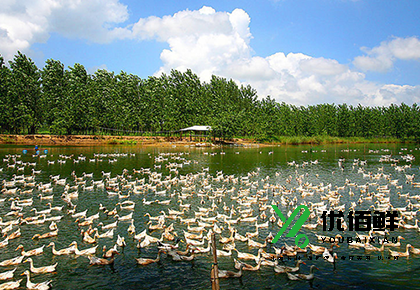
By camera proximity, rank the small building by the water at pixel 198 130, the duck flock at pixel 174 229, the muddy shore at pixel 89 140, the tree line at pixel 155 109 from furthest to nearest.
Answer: the small building by the water at pixel 198 130 → the tree line at pixel 155 109 → the muddy shore at pixel 89 140 → the duck flock at pixel 174 229

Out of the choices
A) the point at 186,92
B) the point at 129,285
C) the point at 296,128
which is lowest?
the point at 129,285

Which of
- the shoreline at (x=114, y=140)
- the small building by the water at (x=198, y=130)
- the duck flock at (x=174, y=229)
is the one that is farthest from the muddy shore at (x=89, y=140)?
the duck flock at (x=174, y=229)

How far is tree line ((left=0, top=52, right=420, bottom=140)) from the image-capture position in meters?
97.6

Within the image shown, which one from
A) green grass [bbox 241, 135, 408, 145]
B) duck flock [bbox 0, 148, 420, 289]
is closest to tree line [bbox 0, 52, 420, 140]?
green grass [bbox 241, 135, 408, 145]

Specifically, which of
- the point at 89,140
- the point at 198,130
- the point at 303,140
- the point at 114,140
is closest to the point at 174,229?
the point at 114,140

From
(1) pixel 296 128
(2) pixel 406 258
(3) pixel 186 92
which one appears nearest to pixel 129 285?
(2) pixel 406 258

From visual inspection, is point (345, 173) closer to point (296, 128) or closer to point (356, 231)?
point (356, 231)

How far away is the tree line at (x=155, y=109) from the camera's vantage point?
97.6m

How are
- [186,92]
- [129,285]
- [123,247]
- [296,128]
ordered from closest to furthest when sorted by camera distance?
1. [129,285]
2. [123,247]
3. [186,92]
4. [296,128]

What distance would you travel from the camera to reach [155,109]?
11881 cm

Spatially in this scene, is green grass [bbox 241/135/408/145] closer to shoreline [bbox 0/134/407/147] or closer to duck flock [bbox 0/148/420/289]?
shoreline [bbox 0/134/407/147]

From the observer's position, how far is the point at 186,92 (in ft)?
443

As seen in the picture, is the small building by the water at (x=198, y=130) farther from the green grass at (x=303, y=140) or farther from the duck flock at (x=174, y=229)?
the duck flock at (x=174, y=229)

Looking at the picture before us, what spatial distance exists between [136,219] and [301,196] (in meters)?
17.8
